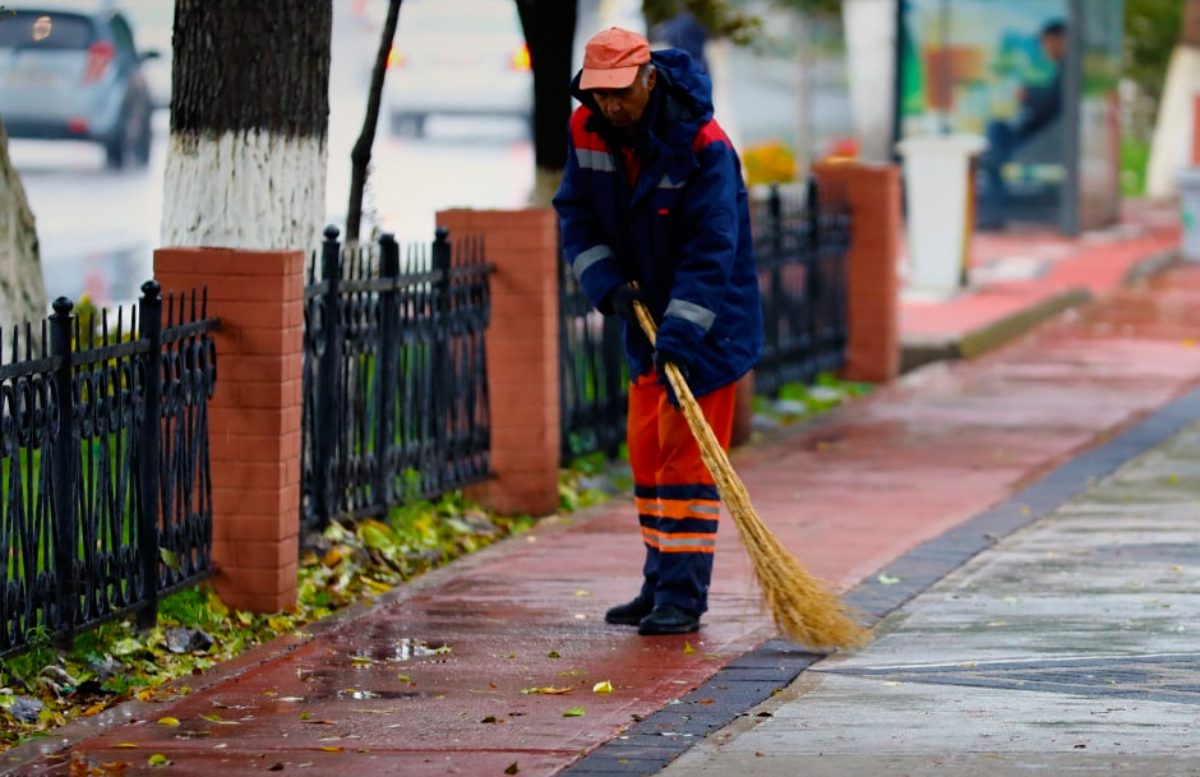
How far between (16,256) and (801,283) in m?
5.51

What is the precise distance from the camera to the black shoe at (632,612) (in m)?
7.36

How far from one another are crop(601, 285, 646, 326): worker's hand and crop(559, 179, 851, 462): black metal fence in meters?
3.17

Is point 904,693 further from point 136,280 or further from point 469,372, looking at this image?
point 136,280

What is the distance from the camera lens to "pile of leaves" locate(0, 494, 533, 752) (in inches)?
251

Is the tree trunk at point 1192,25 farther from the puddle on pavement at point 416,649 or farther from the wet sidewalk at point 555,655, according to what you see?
the puddle on pavement at point 416,649

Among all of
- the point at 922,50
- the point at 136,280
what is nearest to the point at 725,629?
the point at 136,280

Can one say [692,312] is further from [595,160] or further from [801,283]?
[801,283]

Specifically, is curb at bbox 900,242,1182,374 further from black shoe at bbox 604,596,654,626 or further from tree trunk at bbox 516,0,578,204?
black shoe at bbox 604,596,654,626

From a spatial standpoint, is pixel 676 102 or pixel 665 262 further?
pixel 665 262

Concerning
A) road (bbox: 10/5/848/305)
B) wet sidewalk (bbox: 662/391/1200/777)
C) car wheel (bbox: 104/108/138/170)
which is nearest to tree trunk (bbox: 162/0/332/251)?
wet sidewalk (bbox: 662/391/1200/777)

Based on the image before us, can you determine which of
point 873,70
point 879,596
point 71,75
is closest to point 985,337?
point 71,75

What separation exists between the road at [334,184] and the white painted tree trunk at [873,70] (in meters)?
7.49

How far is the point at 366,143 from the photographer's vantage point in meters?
10.2

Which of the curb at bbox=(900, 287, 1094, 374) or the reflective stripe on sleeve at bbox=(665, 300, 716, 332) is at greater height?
the reflective stripe on sleeve at bbox=(665, 300, 716, 332)
